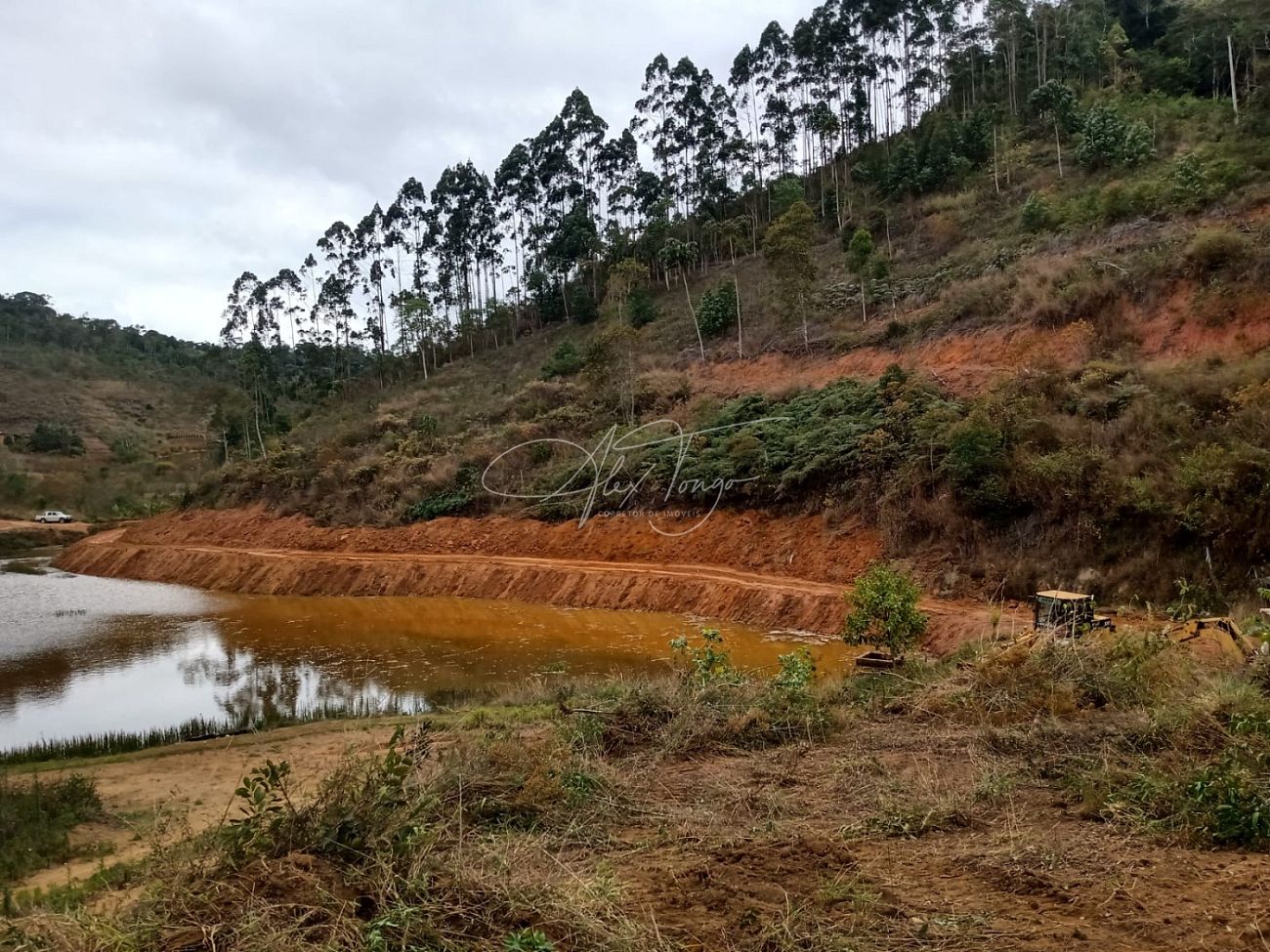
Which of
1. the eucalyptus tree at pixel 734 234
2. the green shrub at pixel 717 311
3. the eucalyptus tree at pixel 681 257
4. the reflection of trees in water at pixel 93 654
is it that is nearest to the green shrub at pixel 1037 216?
the green shrub at pixel 717 311

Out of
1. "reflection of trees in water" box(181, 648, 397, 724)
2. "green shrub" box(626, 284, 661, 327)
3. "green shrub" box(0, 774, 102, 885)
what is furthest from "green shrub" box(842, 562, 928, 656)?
"green shrub" box(626, 284, 661, 327)

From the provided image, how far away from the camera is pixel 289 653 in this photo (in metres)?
20.0

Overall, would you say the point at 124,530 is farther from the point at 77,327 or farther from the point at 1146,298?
the point at 77,327

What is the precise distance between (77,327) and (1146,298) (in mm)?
113680

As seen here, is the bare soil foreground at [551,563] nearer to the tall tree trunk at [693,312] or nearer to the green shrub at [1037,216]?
the tall tree trunk at [693,312]

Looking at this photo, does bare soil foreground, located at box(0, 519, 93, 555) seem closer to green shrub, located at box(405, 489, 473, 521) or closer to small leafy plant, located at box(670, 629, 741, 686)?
green shrub, located at box(405, 489, 473, 521)

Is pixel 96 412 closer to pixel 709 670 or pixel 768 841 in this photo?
pixel 709 670

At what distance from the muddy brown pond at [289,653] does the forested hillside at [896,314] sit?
6238mm

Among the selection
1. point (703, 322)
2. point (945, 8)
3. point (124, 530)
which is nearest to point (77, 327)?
point (124, 530)

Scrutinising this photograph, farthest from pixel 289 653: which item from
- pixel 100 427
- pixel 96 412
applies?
pixel 96 412

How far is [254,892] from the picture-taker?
4.02 meters

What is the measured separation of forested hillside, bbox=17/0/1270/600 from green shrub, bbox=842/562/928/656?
20.1ft

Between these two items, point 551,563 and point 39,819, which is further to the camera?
point 551,563
